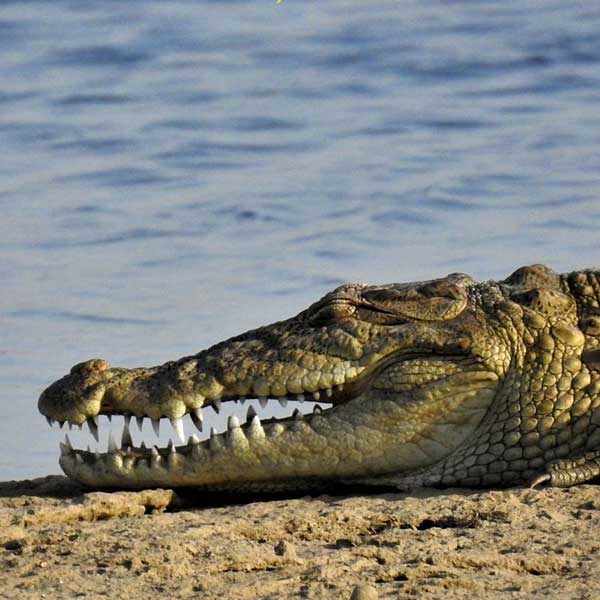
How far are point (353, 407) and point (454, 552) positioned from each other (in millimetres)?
964

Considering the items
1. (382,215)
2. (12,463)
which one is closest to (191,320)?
(12,463)

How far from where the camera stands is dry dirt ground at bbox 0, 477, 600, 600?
5.30 meters

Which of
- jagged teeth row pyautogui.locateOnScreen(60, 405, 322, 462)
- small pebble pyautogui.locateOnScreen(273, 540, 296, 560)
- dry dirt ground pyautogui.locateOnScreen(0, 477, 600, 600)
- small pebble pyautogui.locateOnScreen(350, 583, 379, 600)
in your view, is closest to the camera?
small pebble pyautogui.locateOnScreen(350, 583, 379, 600)

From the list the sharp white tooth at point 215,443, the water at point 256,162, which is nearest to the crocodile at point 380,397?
the sharp white tooth at point 215,443

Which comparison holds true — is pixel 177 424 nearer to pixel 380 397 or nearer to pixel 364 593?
pixel 380 397

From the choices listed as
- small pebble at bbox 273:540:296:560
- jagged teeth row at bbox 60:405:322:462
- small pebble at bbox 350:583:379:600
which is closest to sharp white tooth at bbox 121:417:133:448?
jagged teeth row at bbox 60:405:322:462

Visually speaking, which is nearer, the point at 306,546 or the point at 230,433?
the point at 306,546

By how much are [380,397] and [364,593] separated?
4.69ft

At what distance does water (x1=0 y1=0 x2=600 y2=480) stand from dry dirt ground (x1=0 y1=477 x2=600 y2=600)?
1.74 m

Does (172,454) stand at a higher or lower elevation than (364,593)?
higher

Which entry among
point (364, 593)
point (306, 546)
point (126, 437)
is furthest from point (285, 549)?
point (126, 437)

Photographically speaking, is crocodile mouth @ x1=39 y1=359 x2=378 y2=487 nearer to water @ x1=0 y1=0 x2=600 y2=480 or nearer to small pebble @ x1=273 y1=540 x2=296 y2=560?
small pebble @ x1=273 y1=540 x2=296 y2=560

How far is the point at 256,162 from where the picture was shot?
13789 millimetres

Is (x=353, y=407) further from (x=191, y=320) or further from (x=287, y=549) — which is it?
(x=191, y=320)
